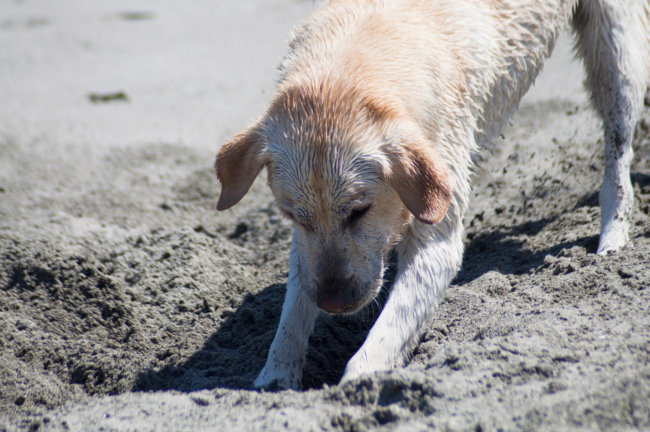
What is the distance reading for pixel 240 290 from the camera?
483cm

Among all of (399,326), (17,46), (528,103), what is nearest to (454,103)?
(399,326)

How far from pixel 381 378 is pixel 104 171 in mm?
4577

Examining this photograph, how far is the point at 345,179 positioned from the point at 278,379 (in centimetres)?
116

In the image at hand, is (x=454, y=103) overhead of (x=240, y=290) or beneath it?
overhead

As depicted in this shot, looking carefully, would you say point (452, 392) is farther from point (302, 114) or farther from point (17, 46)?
point (17, 46)

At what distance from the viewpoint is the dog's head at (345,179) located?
332cm

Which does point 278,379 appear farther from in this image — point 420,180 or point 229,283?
point 229,283

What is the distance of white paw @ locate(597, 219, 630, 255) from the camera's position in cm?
435

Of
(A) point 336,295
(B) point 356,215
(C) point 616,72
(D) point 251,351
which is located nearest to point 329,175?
(B) point 356,215

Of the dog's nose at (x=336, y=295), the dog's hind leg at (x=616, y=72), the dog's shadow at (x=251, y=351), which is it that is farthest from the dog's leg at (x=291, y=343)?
the dog's hind leg at (x=616, y=72)

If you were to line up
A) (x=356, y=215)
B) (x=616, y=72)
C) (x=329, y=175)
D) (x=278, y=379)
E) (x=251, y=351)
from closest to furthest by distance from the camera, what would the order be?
(x=329, y=175) < (x=356, y=215) < (x=278, y=379) < (x=251, y=351) < (x=616, y=72)

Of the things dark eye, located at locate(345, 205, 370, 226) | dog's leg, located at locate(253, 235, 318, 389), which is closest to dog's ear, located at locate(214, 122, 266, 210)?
dark eye, located at locate(345, 205, 370, 226)

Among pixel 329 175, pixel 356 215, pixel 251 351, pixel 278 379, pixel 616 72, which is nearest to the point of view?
pixel 329 175

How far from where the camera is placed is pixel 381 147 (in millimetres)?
3377
